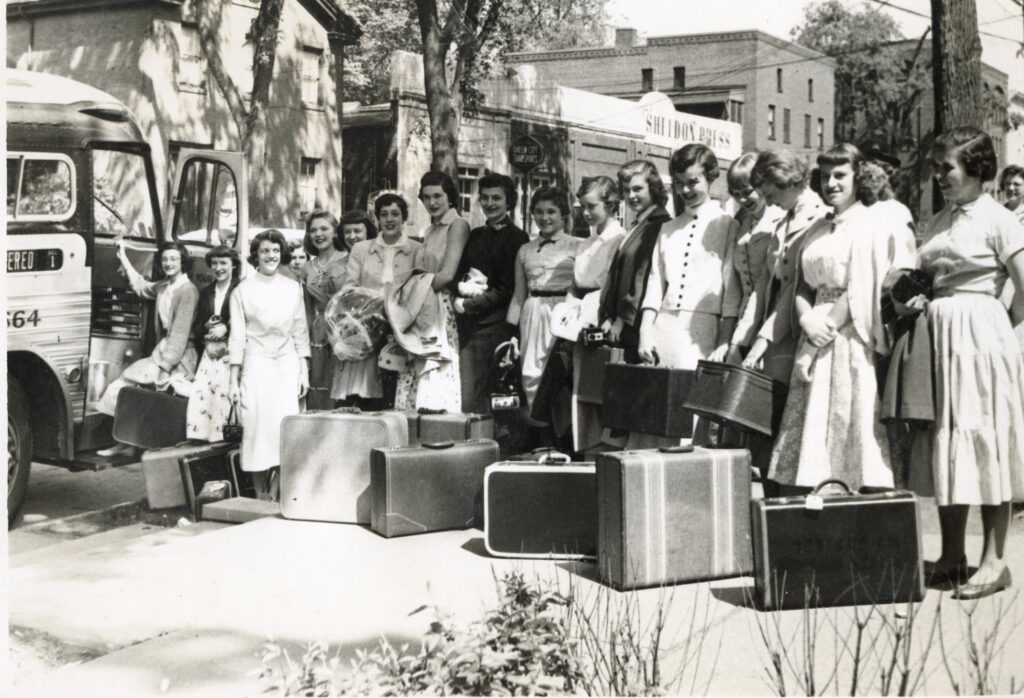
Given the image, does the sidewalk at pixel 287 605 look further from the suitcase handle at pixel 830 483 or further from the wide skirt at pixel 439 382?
the wide skirt at pixel 439 382

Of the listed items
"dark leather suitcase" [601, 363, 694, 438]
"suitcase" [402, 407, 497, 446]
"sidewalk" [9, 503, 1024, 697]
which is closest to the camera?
"sidewalk" [9, 503, 1024, 697]

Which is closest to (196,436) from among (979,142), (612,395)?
(612,395)

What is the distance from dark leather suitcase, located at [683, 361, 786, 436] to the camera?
5.04 meters

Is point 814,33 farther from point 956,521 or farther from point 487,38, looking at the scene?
point 956,521

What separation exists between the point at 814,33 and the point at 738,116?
513 mm

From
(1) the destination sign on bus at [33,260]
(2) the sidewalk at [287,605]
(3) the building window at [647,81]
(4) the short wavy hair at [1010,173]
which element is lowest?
(2) the sidewalk at [287,605]

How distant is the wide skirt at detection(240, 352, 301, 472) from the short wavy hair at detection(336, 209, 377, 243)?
76 cm

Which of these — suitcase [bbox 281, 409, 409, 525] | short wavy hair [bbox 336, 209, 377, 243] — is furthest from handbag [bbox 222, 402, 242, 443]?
short wavy hair [bbox 336, 209, 377, 243]

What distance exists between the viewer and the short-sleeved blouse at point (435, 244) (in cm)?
670

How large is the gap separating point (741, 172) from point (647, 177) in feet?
1.84

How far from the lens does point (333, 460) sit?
6242mm

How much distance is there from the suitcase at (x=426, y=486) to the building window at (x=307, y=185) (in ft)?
4.64

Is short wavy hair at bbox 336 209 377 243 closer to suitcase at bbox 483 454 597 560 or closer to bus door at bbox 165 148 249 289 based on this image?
bus door at bbox 165 148 249 289

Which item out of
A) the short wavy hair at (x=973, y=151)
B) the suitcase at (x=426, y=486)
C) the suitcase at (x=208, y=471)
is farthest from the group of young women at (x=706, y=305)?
the suitcase at (x=426, y=486)
